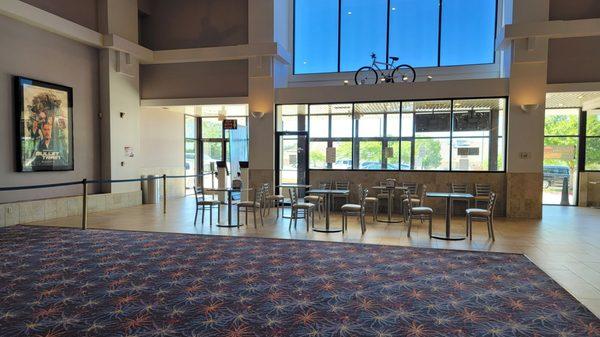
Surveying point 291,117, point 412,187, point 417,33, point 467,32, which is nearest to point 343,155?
point 291,117

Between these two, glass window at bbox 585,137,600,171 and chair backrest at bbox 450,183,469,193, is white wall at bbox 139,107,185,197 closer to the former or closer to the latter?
chair backrest at bbox 450,183,469,193

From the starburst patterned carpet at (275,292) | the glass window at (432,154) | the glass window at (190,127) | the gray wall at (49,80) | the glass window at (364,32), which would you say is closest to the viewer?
the starburst patterned carpet at (275,292)

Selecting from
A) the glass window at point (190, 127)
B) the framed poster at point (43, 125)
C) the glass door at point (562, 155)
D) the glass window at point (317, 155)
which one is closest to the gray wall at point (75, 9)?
the framed poster at point (43, 125)

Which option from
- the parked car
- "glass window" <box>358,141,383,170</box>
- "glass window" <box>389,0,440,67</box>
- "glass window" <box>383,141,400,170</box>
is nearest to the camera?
"glass window" <box>383,141,400,170</box>

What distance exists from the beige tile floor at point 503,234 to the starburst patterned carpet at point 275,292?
1.16ft

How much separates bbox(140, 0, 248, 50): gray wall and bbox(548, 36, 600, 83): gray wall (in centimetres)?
750

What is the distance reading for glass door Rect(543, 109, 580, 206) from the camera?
36.0ft

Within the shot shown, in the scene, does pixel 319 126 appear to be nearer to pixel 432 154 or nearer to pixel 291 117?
pixel 291 117

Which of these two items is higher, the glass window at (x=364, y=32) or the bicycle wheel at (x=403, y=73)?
the glass window at (x=364, y=32)

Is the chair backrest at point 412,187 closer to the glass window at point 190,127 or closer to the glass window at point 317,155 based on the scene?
the glass window at point 317,155

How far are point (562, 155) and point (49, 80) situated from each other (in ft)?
44.5

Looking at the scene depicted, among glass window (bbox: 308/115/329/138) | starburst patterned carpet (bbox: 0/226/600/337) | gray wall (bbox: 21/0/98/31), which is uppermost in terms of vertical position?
gray wall (bbox: 21/0/98/31)

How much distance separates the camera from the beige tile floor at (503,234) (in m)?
Answer: 4.50

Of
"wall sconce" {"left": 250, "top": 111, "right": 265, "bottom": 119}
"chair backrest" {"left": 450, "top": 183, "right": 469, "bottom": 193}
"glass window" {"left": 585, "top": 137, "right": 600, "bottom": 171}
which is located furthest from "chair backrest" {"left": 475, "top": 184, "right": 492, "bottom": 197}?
"wall sconce" {"left": 250, "top": 111, "right": 265, "bottom": 119}
